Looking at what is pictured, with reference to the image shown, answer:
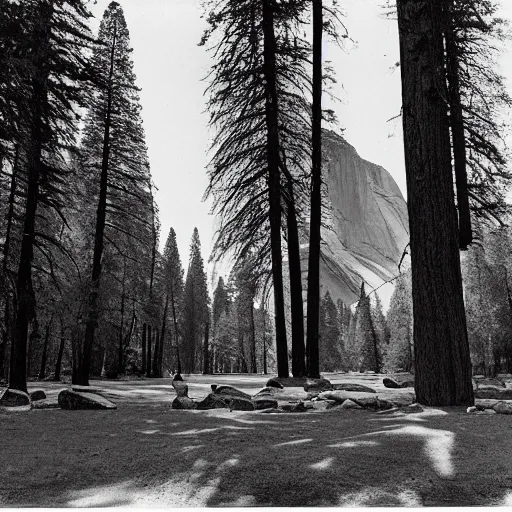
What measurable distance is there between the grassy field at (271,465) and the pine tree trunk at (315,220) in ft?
19.5

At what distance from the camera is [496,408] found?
15.9 feet

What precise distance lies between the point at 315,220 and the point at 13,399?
678 cm

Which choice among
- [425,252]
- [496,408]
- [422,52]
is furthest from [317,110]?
[496,408]

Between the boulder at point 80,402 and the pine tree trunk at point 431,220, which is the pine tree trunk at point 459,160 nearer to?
the pine tree trunk at point 431,220

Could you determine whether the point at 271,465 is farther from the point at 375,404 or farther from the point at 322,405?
the point at 322,405

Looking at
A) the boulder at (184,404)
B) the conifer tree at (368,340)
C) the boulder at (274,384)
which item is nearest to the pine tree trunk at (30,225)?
the boulder at (184,404)

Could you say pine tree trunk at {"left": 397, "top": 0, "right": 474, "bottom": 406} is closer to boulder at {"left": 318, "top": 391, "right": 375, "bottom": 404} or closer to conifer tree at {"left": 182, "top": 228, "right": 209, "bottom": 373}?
boulder at {"left": 318, "top": 391, "right": 375, "bottom": 404}

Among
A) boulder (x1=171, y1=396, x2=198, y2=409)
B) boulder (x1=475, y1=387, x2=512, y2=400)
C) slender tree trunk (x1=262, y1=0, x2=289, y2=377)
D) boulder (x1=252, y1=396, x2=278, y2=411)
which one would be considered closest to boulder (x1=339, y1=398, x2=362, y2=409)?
boulder (x1=252, y1=396, x2=278, y2=411)

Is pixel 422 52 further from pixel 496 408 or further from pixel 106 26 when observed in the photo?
Result: pixel 106 26

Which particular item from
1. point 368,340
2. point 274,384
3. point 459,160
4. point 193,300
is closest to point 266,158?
point 459,160

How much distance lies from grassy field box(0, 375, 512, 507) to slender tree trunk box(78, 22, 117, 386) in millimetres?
11614

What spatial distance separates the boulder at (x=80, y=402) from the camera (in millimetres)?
6777

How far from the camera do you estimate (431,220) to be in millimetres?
5125

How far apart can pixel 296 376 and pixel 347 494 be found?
9.13 meters
